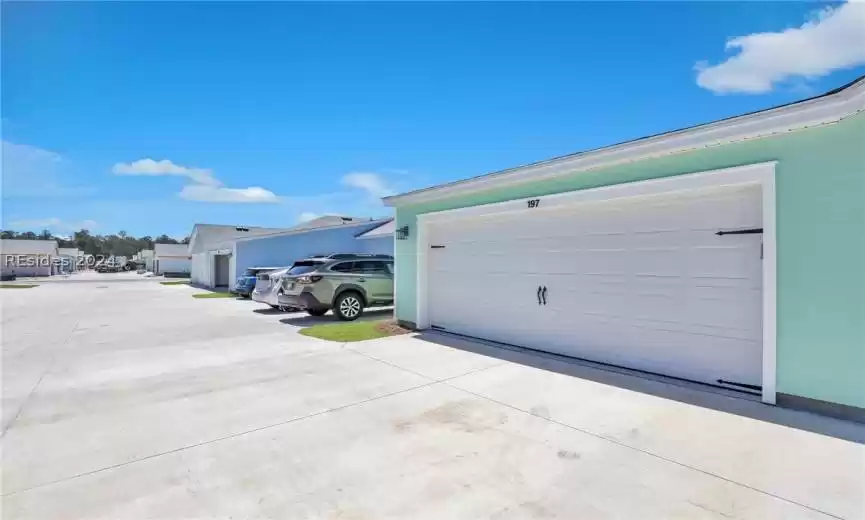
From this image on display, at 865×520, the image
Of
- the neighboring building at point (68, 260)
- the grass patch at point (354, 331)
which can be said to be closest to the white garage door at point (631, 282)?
the grass patch at point (354, 331)

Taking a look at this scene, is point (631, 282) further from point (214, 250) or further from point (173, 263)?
point (173, 263)

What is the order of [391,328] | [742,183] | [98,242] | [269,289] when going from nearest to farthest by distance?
[742,183] < [391,328] < [269,289] < [98,242]

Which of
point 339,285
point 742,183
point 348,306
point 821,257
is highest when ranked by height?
point 742,183

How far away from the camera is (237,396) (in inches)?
197

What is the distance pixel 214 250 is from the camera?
26.6 metres

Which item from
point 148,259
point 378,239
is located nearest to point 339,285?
point 378,239

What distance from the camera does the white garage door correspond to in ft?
15.6

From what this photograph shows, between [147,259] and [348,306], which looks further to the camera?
[147,259]

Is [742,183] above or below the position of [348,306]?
above

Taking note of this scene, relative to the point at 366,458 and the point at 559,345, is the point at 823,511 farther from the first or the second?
the point at 559,345

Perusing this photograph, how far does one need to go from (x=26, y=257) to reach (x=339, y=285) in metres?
63.8

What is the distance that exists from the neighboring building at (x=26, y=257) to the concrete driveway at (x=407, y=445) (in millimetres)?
62472

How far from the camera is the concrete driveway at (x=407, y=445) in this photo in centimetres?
268

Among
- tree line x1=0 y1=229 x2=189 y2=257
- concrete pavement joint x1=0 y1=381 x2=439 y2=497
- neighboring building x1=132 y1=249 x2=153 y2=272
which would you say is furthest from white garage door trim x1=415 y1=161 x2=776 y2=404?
tree line x1=0 y1=229 x2=189 y2=257
